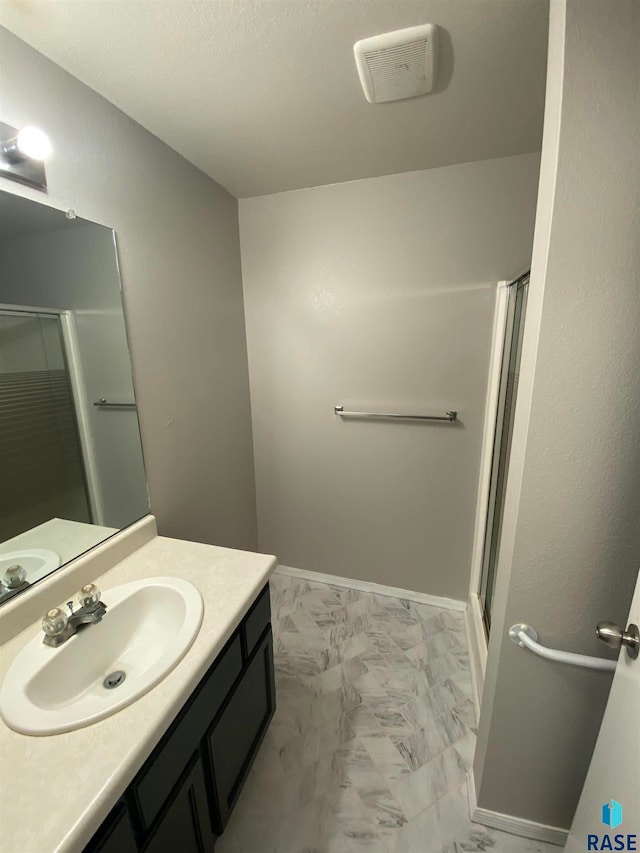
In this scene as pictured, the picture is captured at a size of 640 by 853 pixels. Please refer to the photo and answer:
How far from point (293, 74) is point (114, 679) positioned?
1828 mm

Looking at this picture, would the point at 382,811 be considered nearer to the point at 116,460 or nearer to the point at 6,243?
the point at 116,460

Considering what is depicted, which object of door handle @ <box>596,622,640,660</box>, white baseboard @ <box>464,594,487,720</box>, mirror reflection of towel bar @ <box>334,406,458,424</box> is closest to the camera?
door handle @ <box>596,622,640,660</box>

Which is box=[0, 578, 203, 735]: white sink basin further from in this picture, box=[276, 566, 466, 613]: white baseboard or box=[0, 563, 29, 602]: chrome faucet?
box=[276, 566, 466, 613]: white baseboard

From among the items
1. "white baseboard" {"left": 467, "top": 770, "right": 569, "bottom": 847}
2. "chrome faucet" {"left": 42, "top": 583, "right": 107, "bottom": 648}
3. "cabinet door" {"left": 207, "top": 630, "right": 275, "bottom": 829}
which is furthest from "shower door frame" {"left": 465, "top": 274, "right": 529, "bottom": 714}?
"chrome faucet" {"left": 42, "top": 583, "right": 107, "bottom": 648}

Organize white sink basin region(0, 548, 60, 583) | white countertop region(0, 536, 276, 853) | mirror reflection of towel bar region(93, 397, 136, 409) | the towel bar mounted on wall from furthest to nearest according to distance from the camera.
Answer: mirror reflection of towel bar region(93, 397, 136, 409)
white sink basin region(0, 548, 60, 583)
the towel bar mounted on wall
white countertop region(0, 536, 276, 853)

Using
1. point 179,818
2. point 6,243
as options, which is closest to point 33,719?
point 179,818

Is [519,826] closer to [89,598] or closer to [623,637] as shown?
[623,637]

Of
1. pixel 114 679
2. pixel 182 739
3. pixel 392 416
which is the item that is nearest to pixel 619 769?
pixel 182 739

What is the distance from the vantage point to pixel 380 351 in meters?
1.85

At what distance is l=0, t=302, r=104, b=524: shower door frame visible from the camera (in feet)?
3.54

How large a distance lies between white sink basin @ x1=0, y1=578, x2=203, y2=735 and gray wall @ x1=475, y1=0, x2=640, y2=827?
0.91 metres

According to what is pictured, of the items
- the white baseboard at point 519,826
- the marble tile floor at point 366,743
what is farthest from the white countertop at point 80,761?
the white baseboard at point 519,826

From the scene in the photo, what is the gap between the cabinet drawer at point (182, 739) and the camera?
0.71 meters

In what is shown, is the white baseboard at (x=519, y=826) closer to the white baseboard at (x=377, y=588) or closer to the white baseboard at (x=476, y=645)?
the white baseboard at (x=476, y=645)
